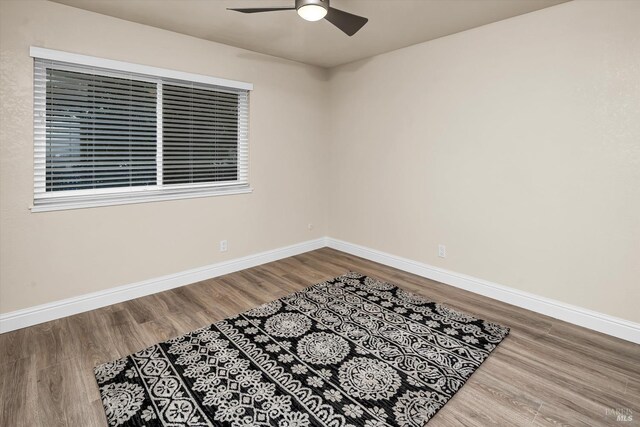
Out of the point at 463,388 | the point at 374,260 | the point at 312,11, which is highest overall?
the point at 312,11

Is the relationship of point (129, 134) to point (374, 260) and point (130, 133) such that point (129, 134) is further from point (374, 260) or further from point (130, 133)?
point (374, 260)

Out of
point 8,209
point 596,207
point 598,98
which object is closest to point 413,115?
point 598,98

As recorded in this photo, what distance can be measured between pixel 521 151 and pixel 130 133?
3661mm

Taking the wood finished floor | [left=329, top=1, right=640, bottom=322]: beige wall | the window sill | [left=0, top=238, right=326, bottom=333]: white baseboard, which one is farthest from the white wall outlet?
the window sill

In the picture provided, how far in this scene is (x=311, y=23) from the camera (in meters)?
3.16

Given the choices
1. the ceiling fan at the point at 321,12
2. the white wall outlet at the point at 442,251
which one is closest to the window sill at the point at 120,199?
the ceiling fan at the point at 321,12

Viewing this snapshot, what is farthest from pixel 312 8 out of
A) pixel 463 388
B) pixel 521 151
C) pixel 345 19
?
pixel 463 388

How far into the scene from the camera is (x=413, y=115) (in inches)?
155

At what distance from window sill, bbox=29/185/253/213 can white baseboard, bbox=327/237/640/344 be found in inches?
85.0

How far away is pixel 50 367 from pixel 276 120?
330cm

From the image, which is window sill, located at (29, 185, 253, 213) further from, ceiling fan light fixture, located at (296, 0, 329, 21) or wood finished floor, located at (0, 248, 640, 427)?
ceiling fan light fixture, located at (296, 0, 329, 21)

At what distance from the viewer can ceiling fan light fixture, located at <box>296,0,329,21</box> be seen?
7.42 ft

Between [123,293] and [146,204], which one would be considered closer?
[123,293]

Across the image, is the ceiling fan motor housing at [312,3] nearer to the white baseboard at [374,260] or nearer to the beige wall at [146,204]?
the beige wall at [146,204]
